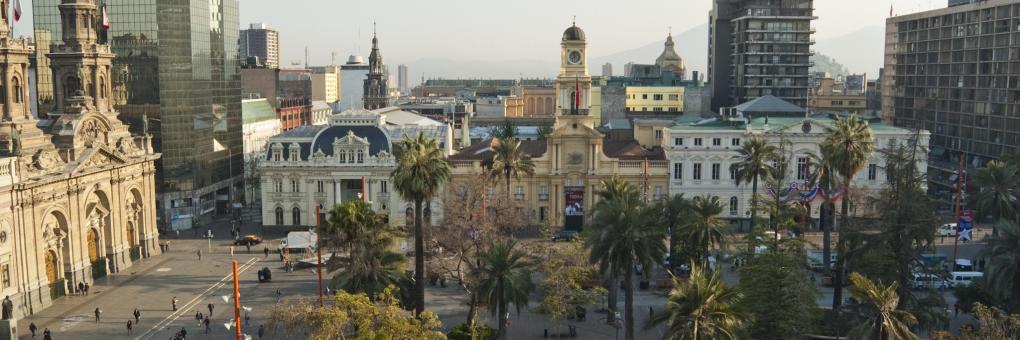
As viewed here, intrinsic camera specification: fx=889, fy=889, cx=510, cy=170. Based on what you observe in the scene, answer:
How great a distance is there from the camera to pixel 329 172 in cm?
9025

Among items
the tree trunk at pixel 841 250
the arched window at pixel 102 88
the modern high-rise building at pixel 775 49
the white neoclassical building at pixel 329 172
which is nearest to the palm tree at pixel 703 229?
the tree trunk at pixel 841 250

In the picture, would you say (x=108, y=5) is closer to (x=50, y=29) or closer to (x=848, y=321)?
(x=50, y=29)

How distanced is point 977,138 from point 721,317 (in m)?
93.0

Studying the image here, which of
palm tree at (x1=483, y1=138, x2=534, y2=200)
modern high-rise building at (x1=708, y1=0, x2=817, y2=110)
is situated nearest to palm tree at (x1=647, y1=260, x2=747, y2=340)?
palm tree at (x1=483, y1=138, x2=534, y2=200)

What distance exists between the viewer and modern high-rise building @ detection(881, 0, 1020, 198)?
10544 cm

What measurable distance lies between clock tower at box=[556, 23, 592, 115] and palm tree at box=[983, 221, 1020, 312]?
148 ft

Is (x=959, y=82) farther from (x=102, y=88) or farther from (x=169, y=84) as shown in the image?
(x=102, y=88)

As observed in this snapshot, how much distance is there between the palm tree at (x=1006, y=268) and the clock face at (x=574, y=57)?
4921 centimetres

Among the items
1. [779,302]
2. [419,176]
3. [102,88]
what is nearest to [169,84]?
[102,88]

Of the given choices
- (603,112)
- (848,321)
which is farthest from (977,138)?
(848,321)

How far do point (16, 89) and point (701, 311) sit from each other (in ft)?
195

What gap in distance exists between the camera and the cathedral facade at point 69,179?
61.8 meters

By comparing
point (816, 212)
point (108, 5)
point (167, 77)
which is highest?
point (108, 5)

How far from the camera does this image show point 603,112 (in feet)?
522
